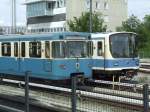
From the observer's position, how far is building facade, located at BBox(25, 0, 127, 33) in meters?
95.2

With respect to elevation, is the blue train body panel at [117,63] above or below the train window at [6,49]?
below

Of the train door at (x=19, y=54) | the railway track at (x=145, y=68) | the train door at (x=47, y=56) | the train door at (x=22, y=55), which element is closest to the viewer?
the train door at (x=47, y=56)

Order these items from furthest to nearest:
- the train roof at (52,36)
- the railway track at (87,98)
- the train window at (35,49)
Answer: the train window at (35,49) < the train roof at (52,36) < the railway track at (87,98)

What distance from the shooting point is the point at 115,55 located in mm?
25438

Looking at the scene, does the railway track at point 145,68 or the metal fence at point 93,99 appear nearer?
the metal fence at point 93,99

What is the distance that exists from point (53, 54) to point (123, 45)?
547 cm

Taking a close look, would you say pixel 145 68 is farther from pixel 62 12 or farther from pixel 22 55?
pixel 62 12

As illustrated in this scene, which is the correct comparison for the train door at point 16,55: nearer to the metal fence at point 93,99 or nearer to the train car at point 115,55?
the train car at point 115,55

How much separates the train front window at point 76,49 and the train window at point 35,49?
1.53 m

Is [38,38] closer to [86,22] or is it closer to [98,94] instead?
[98,94]

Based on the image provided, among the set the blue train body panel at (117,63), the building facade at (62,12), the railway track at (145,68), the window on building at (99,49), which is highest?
the building facade at (62,12)

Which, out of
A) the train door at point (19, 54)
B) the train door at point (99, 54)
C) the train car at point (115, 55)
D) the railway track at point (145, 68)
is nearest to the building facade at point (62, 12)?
the railway track at point (145, 68)

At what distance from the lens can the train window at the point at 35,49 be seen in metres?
22.4

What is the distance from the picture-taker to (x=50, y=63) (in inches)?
846
